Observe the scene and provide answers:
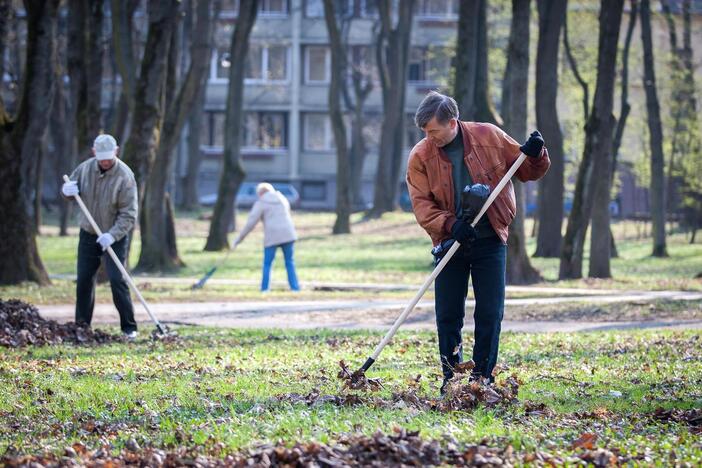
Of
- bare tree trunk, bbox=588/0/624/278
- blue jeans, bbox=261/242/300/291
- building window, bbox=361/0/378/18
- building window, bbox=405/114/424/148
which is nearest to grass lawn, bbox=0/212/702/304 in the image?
blue jeans, bbox=261/242/300/291

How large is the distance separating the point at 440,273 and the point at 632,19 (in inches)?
1066

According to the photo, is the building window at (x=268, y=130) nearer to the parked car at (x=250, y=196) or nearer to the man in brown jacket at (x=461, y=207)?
the parked car at (x=250, y=196)

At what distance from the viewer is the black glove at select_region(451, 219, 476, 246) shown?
782 centimetres

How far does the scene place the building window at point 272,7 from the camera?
231 feet

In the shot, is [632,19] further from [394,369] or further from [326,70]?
[326,70]

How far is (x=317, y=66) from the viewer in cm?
7181

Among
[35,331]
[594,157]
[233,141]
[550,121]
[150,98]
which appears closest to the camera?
[35,331]

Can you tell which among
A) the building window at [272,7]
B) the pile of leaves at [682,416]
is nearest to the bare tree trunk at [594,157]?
the pile of leaves at [682,416]

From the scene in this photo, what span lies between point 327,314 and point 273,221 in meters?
4.34

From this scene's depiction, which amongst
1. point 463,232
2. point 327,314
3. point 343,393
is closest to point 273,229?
point 327,314

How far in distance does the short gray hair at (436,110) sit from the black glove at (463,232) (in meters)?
0.69

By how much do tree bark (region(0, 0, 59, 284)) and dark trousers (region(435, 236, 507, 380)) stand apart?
12.6 m

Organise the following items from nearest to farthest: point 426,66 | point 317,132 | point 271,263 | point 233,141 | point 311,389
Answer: point 311,389
point 271,263
point 233,141
point 426,66
point 317,132

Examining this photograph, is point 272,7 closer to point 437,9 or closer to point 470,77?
point 437,9
